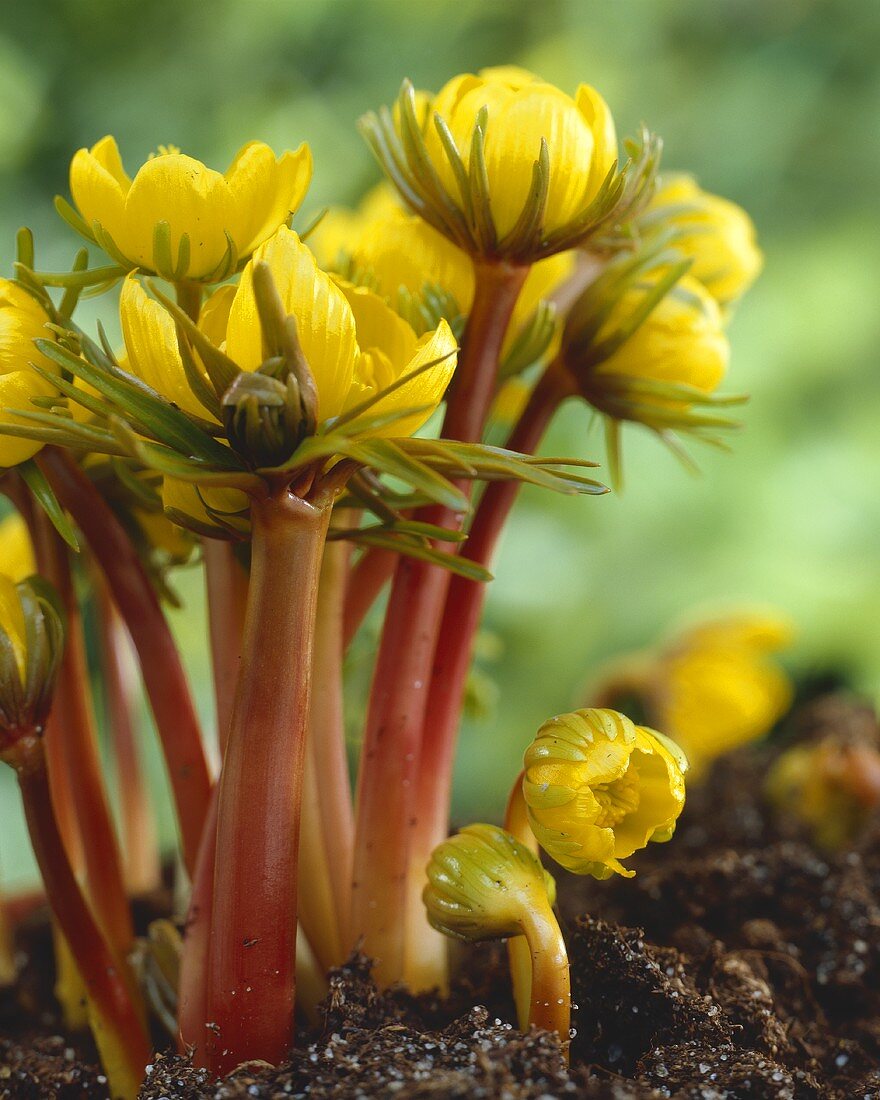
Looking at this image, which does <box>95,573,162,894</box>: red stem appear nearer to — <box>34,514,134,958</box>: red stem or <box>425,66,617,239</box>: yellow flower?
<box>34,514,134,958</box>: red stem

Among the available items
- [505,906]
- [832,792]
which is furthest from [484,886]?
[832,792]

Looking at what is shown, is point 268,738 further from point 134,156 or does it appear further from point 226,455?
point 134,156

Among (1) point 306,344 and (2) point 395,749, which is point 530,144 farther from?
(2) point 395,749

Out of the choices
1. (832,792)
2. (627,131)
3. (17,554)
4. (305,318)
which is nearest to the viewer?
(305,318)

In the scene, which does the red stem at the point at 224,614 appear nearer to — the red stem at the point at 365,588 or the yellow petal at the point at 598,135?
the red stem at the point at 365,588

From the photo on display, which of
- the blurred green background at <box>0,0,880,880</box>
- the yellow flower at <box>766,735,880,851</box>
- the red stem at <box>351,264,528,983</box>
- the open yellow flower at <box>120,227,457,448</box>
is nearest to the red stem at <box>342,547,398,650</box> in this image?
the red stem at <box>351,264,528,983</box>
